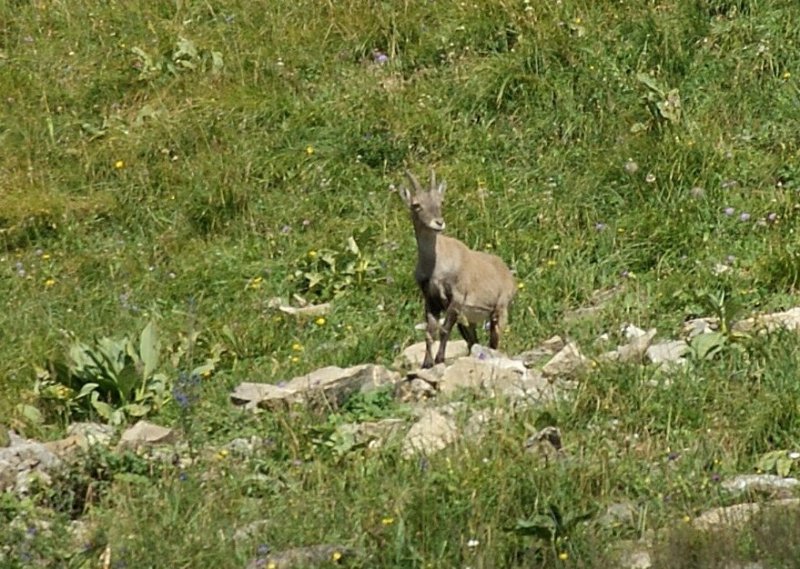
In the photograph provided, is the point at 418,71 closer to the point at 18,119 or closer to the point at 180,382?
the point at 18,119

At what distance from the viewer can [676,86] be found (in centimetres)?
1320

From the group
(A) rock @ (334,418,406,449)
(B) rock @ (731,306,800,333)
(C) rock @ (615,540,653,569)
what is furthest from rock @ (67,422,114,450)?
(B) rock @ (731,306,800,333)

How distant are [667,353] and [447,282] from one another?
1308 millimetres

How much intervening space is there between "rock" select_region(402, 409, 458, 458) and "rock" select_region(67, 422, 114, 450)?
1466 mm

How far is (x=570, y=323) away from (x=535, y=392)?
1733mm

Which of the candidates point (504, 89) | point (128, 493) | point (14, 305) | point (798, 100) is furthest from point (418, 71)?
point (128, 493)

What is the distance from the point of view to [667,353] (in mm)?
9336

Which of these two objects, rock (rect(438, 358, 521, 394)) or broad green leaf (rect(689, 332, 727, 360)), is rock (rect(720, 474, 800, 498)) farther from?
rock (rect(438, 358, 521, 394))

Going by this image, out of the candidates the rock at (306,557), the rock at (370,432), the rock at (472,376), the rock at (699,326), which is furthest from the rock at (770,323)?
the rock at (306,557)

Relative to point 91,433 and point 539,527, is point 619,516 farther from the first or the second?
point 91,433

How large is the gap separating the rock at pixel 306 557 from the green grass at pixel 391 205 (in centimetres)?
27

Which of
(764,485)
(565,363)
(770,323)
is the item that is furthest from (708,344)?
(764,485)

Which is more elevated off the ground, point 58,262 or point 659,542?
point 659,542

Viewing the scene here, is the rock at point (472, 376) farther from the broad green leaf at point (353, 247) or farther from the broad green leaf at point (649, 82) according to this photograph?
the broad green leaf at point (649, 82)
